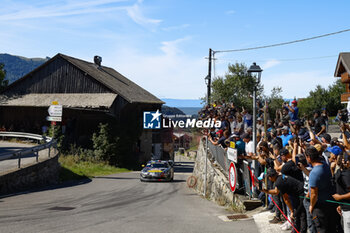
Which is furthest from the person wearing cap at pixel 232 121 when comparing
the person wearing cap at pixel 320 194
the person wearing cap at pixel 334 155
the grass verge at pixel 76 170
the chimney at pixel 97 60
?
the chimney at pixel 97 60

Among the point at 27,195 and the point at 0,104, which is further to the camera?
the point at 0,104

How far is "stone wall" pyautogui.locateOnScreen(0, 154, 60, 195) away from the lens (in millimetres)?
15394

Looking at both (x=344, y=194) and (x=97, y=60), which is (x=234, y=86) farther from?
(x=344, y=194)

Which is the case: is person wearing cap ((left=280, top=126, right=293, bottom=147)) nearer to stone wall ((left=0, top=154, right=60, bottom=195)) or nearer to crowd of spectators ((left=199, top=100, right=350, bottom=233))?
crowd of spectators ((left=199, top=100, right=350, bottom=233))

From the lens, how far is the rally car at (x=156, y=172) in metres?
23.2

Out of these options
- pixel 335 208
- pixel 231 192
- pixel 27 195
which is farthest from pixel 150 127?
pixel 335 208

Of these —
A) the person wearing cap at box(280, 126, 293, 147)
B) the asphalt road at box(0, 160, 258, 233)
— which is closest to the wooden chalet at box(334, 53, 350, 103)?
the person wearing cap at box(280, 126, 293, 147)

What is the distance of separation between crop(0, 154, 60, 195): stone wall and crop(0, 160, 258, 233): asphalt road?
989 millimetres

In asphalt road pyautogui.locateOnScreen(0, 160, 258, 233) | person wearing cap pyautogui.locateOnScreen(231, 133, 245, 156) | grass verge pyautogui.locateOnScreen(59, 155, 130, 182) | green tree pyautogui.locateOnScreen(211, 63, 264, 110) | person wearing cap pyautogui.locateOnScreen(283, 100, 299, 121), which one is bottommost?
grass verge pyautogui.locateOnScreen(59, 155, 130, 182)

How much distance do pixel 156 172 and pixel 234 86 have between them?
60.8 ft

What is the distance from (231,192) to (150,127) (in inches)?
1252

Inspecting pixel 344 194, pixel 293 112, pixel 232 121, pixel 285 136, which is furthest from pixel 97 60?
pixel 344 194

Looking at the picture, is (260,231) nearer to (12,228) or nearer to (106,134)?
(12,228)

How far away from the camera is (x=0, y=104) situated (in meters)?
39.4
